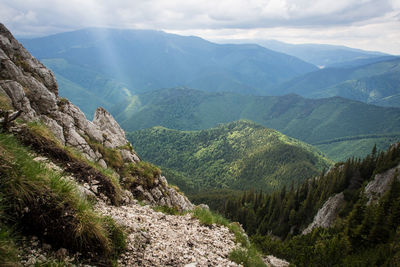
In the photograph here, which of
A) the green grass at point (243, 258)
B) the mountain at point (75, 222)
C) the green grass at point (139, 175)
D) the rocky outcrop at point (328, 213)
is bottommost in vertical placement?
the rocky outcrop at point (328, 213)

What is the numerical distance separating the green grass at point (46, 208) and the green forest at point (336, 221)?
17487 mm

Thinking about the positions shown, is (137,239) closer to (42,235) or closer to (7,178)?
(42,235)

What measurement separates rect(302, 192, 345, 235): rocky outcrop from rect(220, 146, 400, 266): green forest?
2.60 meters

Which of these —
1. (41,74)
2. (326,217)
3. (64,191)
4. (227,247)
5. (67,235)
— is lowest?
(326,217)

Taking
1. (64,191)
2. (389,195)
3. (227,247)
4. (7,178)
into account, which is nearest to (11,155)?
(7,178)

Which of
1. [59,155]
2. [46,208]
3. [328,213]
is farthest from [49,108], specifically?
[328,213]

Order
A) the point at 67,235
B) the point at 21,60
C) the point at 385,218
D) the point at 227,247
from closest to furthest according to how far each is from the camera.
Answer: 1. the point at 67,235
2. the point at 227,247
3. the point at 21,60
4. the point at 385,218

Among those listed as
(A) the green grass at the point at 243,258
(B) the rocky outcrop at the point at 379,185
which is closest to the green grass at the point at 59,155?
(A) the green grass at the point at 243,258

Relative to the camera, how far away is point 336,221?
7675 centimetres

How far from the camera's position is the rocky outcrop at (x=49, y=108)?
20656 millimetres

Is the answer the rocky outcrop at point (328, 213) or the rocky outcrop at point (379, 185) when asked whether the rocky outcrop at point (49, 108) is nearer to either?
the rocky outcrop at point (379, 185)

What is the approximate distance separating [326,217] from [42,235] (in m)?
98.4

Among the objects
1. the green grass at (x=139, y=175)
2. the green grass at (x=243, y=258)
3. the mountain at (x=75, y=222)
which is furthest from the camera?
the green grass at (x=139, y=175)

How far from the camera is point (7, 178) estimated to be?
6.22 meters
